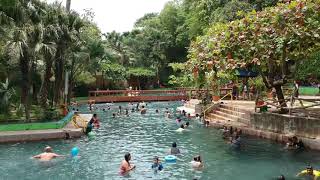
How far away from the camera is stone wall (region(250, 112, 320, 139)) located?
23.3 metres

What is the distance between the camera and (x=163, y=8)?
89875 mm

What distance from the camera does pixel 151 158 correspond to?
2198 centimetres

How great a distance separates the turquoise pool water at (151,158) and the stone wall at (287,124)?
118 centimetres

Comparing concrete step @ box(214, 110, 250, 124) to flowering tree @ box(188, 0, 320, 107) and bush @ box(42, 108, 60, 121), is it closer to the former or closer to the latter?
flowering tree @ box(188, 0, 320, 107)

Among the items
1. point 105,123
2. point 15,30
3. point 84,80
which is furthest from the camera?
point 84,80

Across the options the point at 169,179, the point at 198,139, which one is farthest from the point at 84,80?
the point at 169,179

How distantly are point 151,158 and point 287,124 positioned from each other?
27.6 feet

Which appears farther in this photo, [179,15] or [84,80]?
[179,15]

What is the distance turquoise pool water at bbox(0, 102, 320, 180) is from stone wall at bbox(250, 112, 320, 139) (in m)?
1.18

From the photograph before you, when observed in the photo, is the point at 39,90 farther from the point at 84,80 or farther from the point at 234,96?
the point at 84,80

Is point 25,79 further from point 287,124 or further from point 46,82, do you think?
point 287,124

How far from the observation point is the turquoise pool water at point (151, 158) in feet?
61.2

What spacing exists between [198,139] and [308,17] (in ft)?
32.2

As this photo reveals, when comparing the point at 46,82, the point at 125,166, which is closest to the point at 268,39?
the point at 125,166
